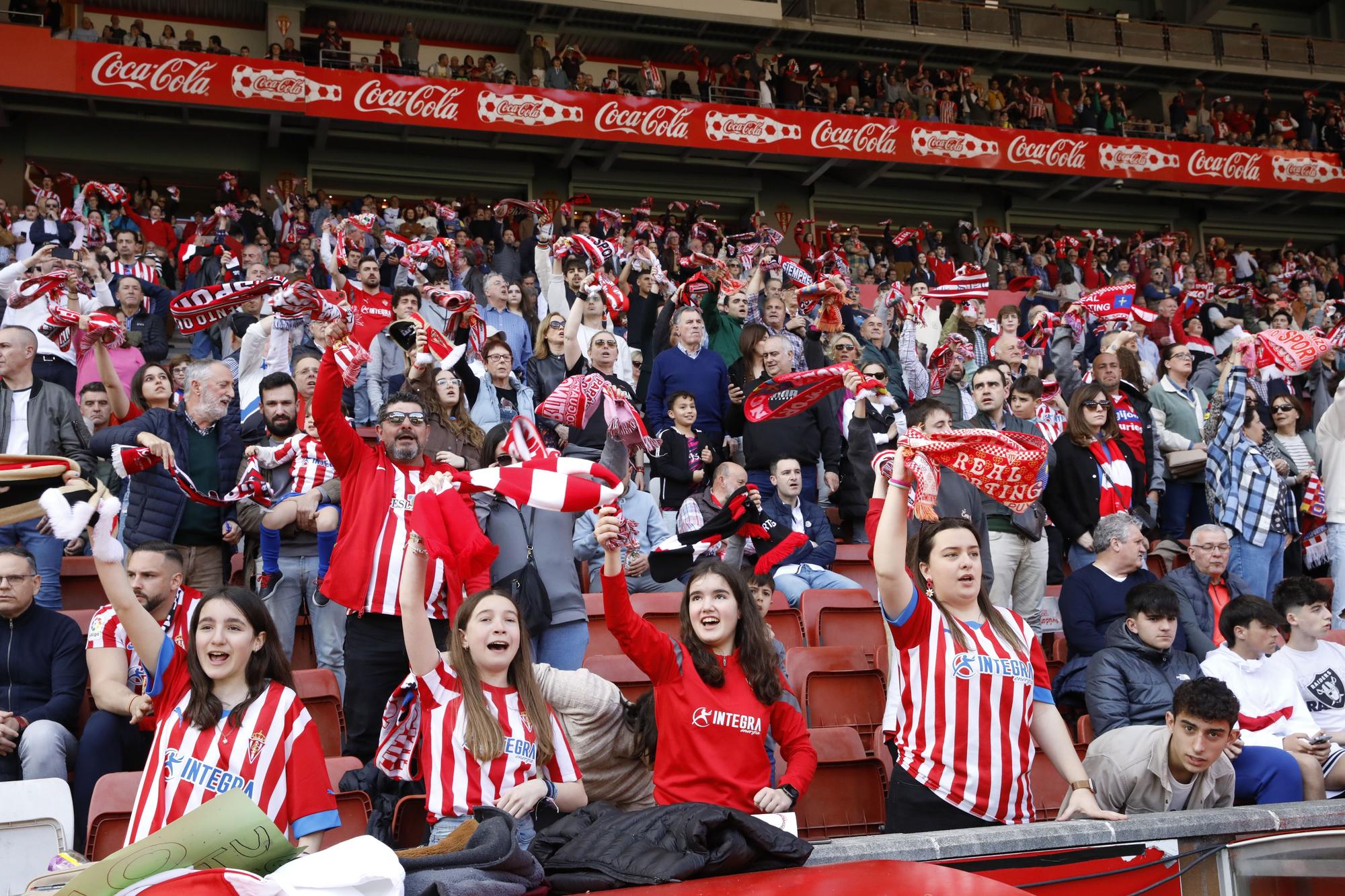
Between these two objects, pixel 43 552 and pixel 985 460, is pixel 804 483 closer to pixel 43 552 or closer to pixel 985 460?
pixel 985 460

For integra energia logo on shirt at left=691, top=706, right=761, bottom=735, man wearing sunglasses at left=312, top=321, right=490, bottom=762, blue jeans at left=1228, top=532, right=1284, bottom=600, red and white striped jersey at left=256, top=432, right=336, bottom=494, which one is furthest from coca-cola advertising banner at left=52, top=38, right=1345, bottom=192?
integra energia logo on shirt at left=691, top=706, right=761, bottom=735

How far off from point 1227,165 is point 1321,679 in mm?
17718

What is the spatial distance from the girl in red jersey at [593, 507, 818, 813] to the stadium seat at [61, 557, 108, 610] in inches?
124

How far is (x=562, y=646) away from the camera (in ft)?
14.4

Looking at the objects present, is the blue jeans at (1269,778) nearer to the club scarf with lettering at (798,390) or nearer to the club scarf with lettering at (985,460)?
the club scarf with lettering at (985,460)

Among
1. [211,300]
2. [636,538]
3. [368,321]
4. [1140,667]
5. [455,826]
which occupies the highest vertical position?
[211,300]

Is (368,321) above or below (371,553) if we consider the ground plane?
above

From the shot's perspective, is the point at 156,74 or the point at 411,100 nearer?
the point at 156,74

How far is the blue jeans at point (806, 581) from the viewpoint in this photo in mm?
5910

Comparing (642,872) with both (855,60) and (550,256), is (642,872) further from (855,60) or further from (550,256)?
(855,60)

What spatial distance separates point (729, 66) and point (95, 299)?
13.4 meters

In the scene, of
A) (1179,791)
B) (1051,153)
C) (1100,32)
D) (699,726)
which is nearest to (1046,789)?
(1179,791)

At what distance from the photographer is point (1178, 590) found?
5570mm

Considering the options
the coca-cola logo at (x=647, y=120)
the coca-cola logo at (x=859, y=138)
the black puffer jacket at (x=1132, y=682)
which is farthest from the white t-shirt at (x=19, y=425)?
the coca-cola logo at (x=859, y=138)
